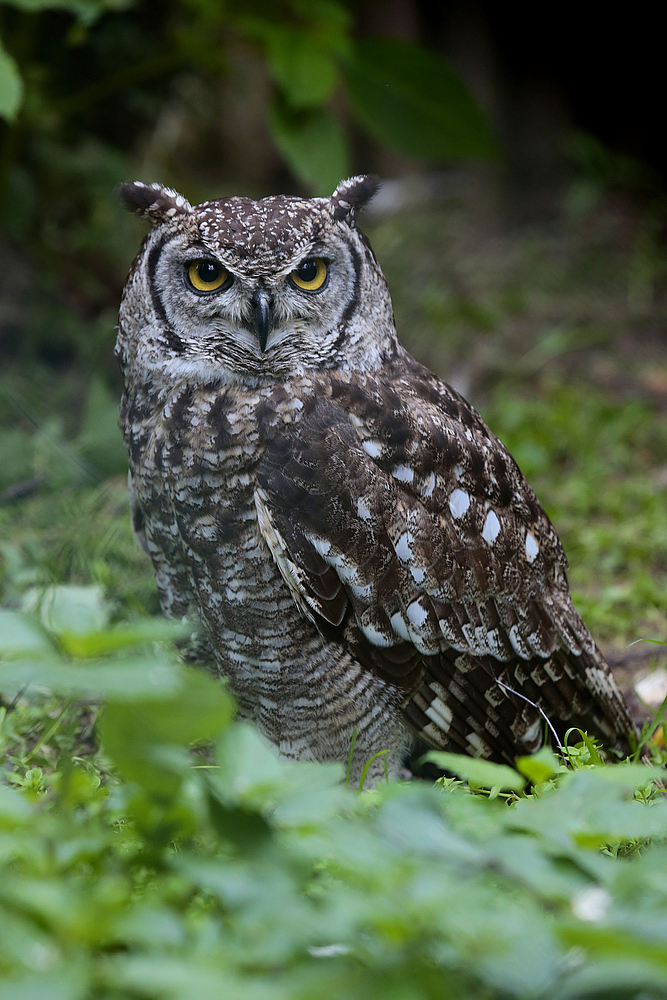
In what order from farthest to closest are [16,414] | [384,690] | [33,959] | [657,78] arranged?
[657,78]
[16,414]
[384,690]
[33,959]

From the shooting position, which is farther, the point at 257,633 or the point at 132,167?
the point at 132,167

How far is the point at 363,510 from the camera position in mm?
2002

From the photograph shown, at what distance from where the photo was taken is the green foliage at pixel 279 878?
2.99ft

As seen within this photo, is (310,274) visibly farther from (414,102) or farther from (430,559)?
(414,102)

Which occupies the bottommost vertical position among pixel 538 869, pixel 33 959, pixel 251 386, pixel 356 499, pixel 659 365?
pixel 33 959

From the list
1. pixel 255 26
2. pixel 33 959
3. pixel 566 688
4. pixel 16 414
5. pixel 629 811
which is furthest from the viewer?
pixel 255 26

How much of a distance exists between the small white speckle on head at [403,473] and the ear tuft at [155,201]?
2.63ft

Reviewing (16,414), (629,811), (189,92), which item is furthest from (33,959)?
(189,92)

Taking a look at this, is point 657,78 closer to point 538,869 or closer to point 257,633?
point 257,633

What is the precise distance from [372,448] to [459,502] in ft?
0.90

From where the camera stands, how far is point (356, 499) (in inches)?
78.5

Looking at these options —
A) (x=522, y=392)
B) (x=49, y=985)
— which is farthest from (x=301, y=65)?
(x=49, y=985)

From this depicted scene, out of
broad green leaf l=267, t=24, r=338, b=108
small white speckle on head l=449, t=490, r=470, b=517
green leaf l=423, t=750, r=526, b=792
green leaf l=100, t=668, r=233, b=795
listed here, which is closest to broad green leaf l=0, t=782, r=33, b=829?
green leaf l=100, t=668, r=233, b=795

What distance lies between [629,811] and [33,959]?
75cm
